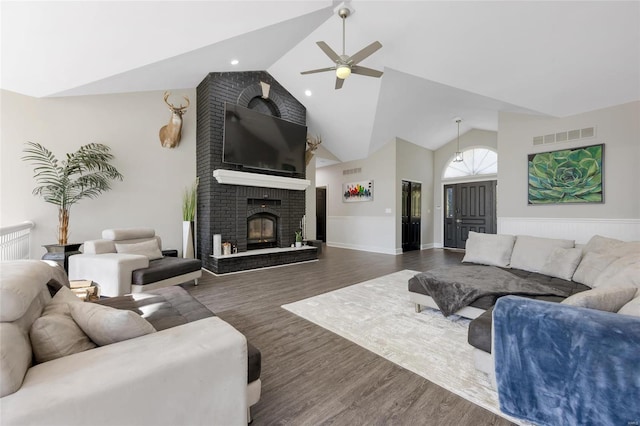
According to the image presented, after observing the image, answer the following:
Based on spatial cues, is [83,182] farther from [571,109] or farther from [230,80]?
[571,109]

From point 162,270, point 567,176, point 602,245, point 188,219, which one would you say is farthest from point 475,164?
point 162,270

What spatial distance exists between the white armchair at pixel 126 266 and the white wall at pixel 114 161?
107cm

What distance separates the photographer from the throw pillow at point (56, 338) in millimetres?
1017

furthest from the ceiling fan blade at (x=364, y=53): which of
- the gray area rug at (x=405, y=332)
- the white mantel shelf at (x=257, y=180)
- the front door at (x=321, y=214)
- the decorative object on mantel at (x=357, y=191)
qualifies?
the front door at (x=321, y=214)

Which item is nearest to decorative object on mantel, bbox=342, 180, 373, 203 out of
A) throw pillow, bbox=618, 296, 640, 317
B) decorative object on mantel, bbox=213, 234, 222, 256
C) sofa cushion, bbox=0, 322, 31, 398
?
decorative object on mantel, bbox=213, 234, 222, 256

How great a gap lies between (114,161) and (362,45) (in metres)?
4.55

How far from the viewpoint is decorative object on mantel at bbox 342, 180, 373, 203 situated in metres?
7.76

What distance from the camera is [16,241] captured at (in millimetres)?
3582

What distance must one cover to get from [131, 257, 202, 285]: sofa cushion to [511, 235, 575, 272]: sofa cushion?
13.9 ft

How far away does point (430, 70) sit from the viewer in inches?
179

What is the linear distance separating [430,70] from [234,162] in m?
3.82

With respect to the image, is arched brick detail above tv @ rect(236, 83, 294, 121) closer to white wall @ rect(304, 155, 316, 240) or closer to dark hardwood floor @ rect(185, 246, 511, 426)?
white wall @ rect(304, 155, 316, 240)

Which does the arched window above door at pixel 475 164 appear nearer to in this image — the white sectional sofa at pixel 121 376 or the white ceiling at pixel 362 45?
the white ceiling at pixel 362 45

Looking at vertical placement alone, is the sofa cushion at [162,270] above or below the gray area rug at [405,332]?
above
